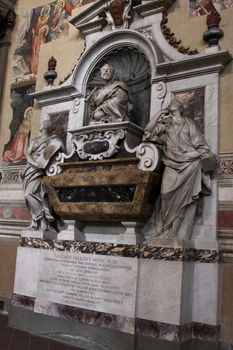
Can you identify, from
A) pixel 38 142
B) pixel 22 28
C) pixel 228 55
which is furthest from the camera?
pixel 22 28

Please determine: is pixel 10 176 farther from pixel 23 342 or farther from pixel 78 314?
pixel 23 342

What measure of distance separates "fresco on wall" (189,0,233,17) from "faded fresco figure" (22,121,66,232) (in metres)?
2.52

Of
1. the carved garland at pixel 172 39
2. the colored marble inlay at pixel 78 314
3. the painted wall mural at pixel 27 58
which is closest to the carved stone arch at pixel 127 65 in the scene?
the carved garland at pixel 172 39

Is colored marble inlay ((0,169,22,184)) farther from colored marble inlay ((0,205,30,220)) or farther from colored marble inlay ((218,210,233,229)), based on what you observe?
colored marble inlay ((218,210,233,229))

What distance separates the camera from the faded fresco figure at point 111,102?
5438 mm

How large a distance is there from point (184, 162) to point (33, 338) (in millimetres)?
2728

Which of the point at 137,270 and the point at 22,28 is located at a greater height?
the point at 22,28

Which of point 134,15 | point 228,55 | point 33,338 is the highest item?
point 134,15

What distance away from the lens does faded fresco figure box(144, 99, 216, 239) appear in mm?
4609

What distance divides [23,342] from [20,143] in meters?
3.51

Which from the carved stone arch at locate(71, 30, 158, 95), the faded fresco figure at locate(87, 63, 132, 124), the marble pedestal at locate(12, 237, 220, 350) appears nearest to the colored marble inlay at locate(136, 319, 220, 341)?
the marble pedestal at locate(12, 237, 220, 350)

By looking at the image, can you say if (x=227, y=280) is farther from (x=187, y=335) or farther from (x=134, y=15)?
(x=134, y=15)

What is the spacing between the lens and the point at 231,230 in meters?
4.58

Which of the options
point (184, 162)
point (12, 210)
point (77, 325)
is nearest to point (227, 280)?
point (184, 162)
